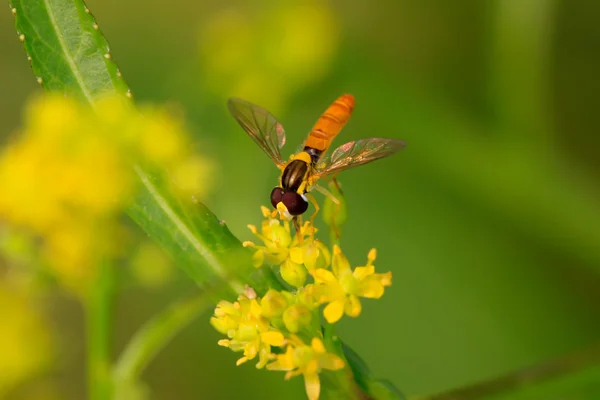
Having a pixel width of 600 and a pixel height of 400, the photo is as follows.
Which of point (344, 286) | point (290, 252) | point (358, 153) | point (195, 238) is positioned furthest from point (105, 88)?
point (358, 153)

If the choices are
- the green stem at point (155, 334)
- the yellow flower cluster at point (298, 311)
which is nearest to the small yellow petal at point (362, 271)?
the yellow flower cluster at point (298, 311)

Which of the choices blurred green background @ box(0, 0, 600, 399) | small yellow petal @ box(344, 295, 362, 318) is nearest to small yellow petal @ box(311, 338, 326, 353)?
small yellow petal @ box(344, 295, 362, 318)

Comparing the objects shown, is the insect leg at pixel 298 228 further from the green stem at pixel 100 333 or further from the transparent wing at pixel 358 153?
the green stem at pixel 100 333

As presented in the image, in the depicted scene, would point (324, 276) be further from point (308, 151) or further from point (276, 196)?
point (308, 151)

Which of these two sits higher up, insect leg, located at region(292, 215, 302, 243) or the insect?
insect leg, located at region(292, 215, 302, 243)

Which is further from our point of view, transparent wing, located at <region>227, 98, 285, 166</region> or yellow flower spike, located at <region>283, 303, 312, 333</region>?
transparent wing, located at <region>227, 98, 285, 166</region>

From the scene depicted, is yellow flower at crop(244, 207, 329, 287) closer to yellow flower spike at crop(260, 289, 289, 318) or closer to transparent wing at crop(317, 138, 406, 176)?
yellow flower spike at crop(260, 289, 289, 318)
